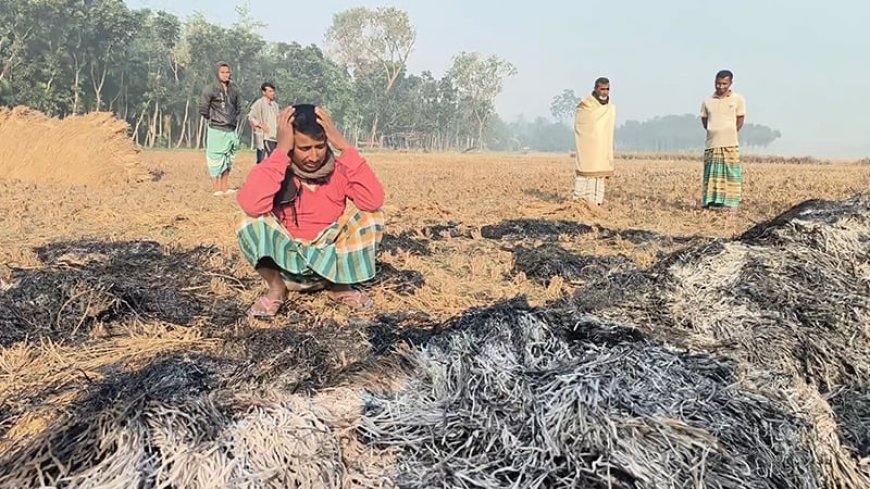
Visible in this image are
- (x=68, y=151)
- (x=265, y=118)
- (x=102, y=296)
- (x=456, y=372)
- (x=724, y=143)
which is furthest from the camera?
(x=68, y=151)

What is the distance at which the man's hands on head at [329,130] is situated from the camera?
4008mm

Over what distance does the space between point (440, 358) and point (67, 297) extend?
2568mm

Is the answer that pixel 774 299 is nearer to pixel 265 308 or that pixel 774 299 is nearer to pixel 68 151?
pixel 265 308

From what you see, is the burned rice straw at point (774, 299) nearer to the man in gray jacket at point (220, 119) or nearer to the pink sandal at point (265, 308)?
the pink sandal at point (265, 308)

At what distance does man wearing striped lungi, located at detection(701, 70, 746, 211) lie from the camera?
9414 millimetres

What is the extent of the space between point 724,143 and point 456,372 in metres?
8.36

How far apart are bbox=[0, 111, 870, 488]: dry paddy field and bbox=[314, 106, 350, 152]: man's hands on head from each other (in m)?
1.01

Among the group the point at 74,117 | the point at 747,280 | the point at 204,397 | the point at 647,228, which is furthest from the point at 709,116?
the point at 74,117

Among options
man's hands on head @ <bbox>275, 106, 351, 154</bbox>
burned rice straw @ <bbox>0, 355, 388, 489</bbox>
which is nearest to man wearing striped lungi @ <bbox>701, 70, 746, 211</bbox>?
man's hands on head @ <bbox>275, 106, 351, 154</bbox>

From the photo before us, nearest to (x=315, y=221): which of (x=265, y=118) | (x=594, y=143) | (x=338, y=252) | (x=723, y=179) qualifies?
(x=338, y=252)

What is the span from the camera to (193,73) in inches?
2141

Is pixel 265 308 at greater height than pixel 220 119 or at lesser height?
lesser

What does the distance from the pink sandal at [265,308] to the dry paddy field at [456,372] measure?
7 centimetres

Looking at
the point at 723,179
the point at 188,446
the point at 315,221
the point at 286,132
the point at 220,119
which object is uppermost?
the point at 220,119
